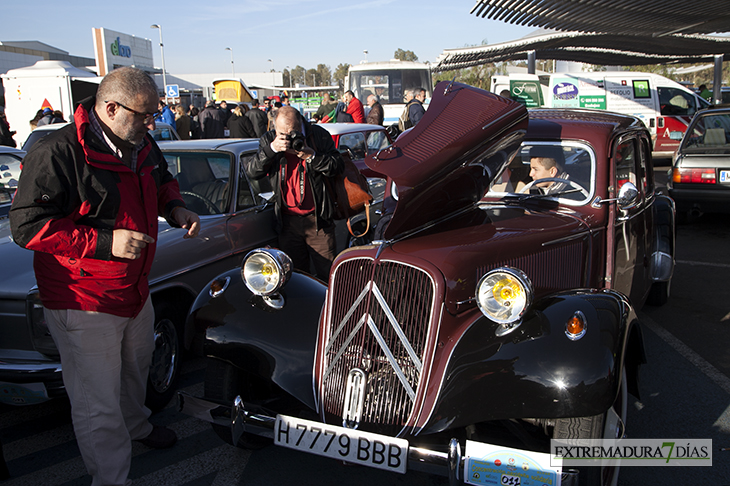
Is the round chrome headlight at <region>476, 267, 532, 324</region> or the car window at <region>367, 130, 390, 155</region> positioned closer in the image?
the round chrome headlight at <region>476, 267, 532, 324</region>

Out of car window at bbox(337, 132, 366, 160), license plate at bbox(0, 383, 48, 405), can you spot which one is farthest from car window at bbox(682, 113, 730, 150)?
license plate at bbox(0, 383, 48, 405)

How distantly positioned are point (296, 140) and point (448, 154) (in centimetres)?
144

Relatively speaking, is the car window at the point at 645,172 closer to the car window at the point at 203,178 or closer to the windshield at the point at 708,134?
the car window at the point at 203,178

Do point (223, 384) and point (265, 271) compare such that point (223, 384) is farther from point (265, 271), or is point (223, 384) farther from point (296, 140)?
point (296, 140)

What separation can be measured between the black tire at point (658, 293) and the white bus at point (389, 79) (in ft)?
43.3

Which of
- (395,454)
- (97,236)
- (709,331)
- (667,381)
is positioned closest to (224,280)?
(97,236)

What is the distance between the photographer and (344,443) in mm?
2385

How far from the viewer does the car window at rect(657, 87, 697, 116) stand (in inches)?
570

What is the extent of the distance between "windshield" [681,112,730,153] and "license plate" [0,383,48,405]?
863 cm

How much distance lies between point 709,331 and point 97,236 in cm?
486

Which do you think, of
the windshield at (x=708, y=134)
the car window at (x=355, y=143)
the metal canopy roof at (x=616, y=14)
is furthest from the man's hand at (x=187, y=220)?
the metal canopy roof at (x=616, y=14)

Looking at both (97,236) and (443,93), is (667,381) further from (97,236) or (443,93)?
(97,236)

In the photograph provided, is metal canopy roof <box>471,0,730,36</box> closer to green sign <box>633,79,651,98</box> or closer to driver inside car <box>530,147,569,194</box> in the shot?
green sign <box>633,79,651,98</box>

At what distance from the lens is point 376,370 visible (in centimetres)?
263
